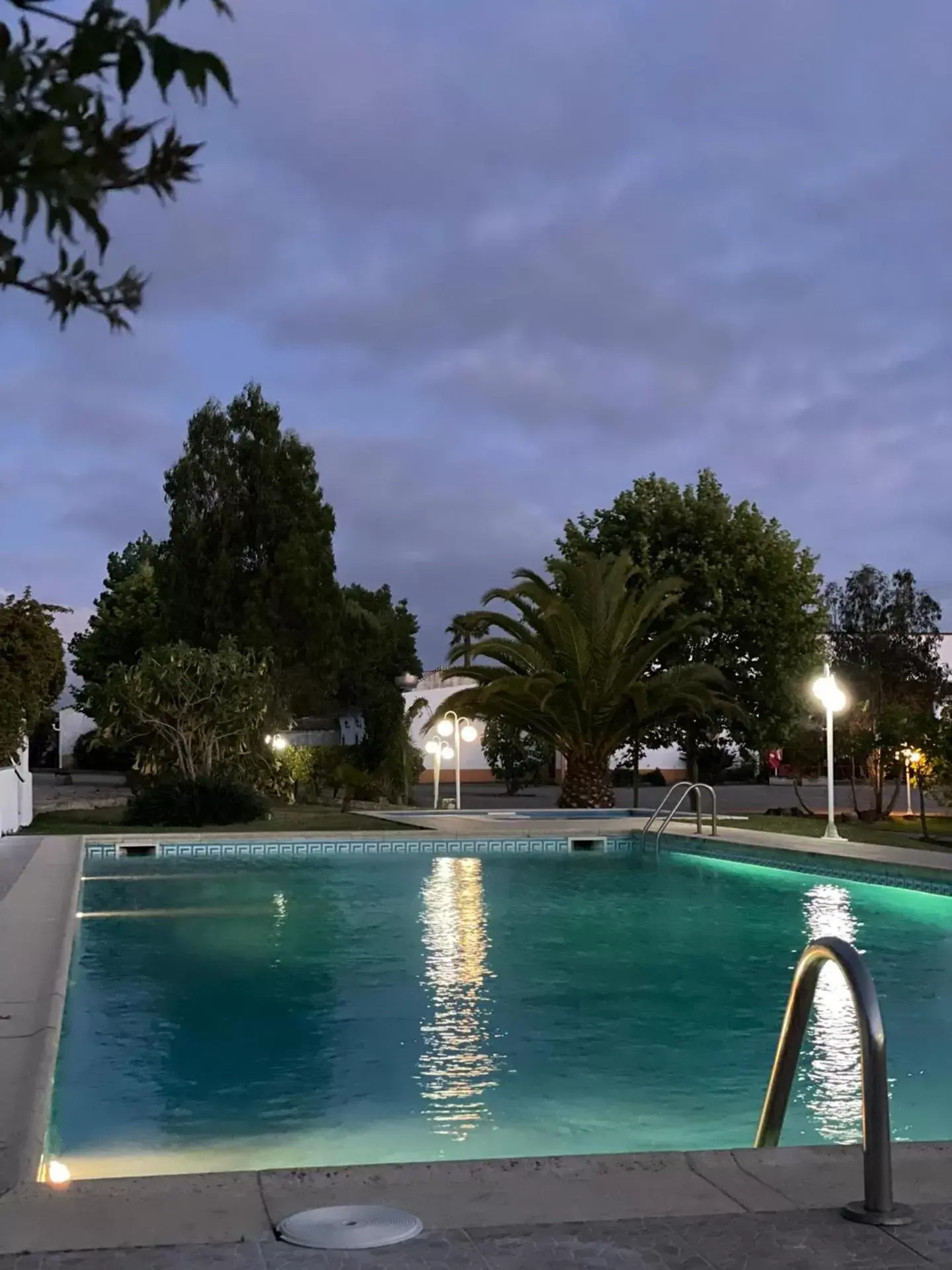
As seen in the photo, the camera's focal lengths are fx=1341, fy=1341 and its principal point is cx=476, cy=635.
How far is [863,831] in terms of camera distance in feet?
68.5

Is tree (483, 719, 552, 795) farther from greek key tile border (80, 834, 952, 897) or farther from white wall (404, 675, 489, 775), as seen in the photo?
greek key tile border (80, 834, 952, 897)

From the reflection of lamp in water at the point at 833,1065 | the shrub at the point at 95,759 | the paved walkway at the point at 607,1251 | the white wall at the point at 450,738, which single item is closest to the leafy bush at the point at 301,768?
the shrub at the point at 95,759

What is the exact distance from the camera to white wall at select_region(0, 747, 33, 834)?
17.6 m

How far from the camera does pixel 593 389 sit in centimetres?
2747

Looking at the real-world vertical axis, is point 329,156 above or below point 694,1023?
above

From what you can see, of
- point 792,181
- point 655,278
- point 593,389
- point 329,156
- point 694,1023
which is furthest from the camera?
point 593,389

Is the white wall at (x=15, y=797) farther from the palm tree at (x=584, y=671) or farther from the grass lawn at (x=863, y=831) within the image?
the grass lawn at (x=863, y=831)

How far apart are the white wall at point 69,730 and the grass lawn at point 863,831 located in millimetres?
37791

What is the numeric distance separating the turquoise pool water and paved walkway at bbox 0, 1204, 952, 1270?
2.19 m

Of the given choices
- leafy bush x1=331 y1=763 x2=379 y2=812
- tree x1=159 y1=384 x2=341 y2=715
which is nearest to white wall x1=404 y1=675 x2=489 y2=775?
tree x1=159 y1=384 x2=341 y2=715

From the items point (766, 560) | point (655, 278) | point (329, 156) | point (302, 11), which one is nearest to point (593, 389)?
point (766, 560)

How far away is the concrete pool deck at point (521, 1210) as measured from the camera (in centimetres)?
307

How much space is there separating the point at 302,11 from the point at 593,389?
24.3m

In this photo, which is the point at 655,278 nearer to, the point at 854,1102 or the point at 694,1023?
the point at 694,1023
